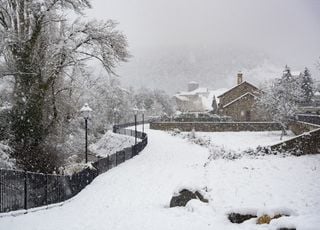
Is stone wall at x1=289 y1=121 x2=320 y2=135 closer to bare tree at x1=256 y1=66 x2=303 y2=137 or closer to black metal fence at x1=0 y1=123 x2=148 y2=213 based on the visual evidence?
bare tree at x1=256 y1=66 x2=303 y2=137

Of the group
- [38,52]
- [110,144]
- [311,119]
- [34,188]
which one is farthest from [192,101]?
[34,188]

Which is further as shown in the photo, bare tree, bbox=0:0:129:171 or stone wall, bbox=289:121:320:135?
stone wall, bbox=289:121:320:135

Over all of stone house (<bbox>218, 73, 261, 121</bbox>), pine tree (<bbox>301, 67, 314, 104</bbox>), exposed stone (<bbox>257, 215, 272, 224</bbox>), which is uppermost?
pine tree (<bbox>301, 67, 314, 104</bbox>)

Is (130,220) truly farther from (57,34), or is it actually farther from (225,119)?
(225,119)

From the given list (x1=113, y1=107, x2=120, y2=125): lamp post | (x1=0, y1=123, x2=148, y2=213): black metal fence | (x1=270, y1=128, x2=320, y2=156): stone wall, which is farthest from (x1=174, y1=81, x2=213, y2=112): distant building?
(x1=0, y1=123, x2=148, y2=213): black metal fence

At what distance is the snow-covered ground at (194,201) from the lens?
979cm

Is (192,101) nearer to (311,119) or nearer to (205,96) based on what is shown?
(205,96)

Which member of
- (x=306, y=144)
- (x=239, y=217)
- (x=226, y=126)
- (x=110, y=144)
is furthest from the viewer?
(x=226, y=126)

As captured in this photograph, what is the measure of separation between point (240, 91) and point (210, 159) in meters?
39.9

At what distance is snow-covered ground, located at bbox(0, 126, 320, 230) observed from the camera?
9.79 metres

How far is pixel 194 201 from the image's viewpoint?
1123cm

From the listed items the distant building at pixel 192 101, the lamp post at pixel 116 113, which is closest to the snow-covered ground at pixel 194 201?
the lamp post at pixel 116 113

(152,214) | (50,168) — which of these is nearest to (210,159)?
(50,168)

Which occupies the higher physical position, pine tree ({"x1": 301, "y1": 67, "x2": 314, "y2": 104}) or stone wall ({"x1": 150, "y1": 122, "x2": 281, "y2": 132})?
pine tree ({"x1": 301, "y1": 67, "x2": 314, "y2": 104})
